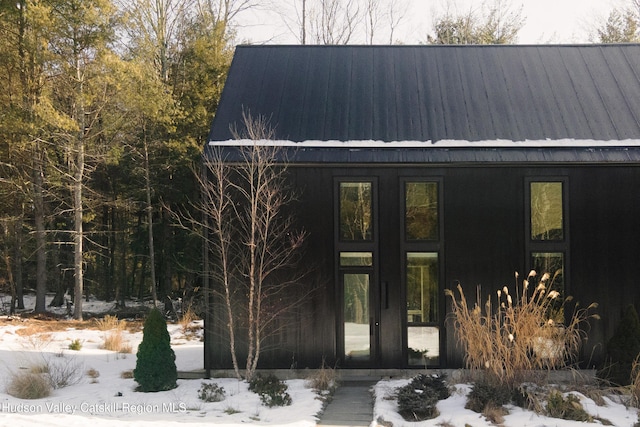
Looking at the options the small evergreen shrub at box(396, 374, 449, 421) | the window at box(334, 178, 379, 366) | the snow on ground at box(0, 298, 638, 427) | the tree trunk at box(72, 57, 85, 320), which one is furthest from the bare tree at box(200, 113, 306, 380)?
the tree trunk at box(72, 57, 85, 320)

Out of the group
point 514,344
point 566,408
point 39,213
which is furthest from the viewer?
point 39,213

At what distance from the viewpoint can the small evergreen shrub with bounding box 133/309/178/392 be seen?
34.8 feet

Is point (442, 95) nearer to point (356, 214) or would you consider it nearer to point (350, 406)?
point (356, 214)

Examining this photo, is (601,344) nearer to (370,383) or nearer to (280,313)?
(370,383)

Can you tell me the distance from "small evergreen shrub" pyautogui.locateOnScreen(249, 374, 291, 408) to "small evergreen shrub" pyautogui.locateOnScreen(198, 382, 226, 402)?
1.94 ft

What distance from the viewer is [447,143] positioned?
40.6ft

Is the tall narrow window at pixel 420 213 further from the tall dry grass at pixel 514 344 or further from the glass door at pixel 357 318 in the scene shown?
the tall dry grass at pixel 514 344

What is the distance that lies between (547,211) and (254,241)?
5524 mm

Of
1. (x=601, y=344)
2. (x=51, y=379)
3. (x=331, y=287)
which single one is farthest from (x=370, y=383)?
(x=51, y=379)

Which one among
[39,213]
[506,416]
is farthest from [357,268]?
[39,213]

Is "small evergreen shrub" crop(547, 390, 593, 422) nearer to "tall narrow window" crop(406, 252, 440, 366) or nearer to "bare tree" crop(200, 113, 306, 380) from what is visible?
"tall narrow window" crop(406, 252, 440, 366)

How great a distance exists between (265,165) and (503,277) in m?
4.92

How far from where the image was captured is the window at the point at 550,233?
12.1m

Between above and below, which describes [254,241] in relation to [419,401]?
above
